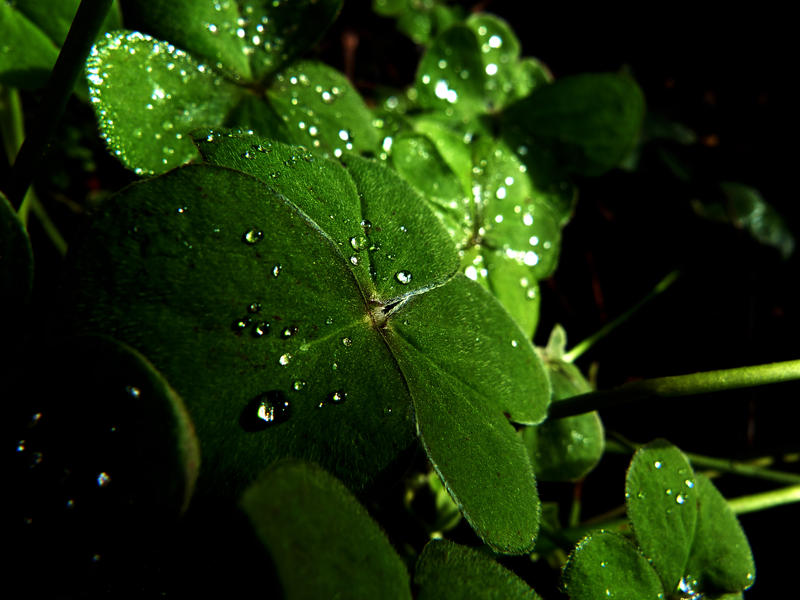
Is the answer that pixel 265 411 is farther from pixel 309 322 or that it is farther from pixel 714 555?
pixel 714 555

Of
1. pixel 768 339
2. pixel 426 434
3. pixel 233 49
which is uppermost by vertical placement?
pixel 233 49

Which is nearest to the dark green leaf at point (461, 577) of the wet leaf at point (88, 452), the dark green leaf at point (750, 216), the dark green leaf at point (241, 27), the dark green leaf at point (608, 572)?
the dark green leaf at point (608, 572)

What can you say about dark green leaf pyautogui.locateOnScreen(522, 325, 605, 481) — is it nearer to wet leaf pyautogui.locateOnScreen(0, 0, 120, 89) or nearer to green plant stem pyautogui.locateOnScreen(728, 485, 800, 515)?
green plant stem pyautogui.locateOnScreen(728, 485, 800, 515)

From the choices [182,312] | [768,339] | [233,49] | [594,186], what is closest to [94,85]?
[233,49]

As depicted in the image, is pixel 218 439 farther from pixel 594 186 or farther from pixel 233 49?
pixel 594 186

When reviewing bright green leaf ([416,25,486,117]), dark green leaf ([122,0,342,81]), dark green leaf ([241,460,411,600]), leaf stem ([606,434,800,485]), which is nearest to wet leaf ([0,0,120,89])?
dark green leaf ([122,0,342,81])

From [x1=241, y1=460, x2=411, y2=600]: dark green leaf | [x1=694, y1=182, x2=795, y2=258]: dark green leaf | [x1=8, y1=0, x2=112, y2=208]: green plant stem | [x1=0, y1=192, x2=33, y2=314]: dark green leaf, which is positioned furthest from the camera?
[x1=694, y1=182, x2=795, y2=258]: dark green leaf
